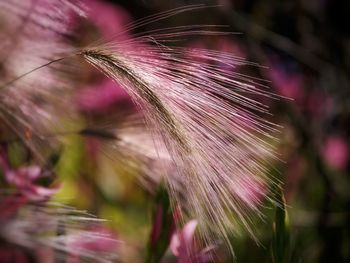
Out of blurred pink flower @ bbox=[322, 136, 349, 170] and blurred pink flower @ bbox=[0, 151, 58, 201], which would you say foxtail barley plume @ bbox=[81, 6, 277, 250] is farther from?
blurred pink flower @ bbox=[322, 136, 349, 170]

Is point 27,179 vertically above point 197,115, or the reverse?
point 197,115

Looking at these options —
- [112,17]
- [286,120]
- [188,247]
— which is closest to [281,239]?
[188,247]

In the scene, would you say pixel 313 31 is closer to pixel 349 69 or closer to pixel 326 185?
pixel 349 69

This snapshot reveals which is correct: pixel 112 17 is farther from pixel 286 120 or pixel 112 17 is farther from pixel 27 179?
pixel 27 179

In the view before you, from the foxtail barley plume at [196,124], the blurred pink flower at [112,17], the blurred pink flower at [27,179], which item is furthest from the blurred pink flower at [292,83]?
the foxtail barley plume at [196,124]

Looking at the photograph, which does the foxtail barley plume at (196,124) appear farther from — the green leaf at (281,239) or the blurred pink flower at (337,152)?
Answer: the blurred pink flower at (337,152)

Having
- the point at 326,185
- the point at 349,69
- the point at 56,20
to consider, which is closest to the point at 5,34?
the point at 56,20

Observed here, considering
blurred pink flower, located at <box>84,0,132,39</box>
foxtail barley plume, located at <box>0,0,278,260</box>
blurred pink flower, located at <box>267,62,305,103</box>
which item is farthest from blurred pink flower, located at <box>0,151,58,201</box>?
blurred pink flower, located at <box>267,62,305,103</box>
